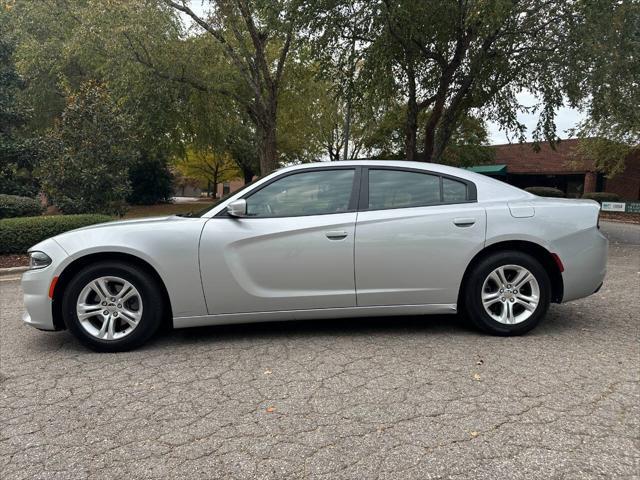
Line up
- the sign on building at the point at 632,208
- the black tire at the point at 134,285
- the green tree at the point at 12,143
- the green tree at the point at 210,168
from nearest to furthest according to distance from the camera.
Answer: the black tire at the point at 134,285, the green tree at the point at 12,143, the sign on building at the point at 632,208, the green tree at the point at 210,168

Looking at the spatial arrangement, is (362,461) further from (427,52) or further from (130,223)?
(427,52)

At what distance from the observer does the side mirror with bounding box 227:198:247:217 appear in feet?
12.9

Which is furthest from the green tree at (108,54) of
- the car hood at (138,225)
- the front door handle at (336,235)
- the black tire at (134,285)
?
the front door handle at (336,235)

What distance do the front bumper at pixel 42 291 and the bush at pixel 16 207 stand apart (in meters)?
9.05

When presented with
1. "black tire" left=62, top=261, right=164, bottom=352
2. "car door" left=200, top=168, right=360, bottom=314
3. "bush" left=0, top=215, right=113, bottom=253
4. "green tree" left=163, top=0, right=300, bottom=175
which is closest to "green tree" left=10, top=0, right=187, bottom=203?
"green tree" left=163, top=0, right=300, bottom=175

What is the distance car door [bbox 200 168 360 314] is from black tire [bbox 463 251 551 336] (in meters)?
1.06

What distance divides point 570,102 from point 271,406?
546 inches

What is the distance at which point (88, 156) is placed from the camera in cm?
1091

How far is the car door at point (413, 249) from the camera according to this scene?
404cm

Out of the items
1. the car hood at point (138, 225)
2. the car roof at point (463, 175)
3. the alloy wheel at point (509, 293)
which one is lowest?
the alloy wheel at point (509, 293)

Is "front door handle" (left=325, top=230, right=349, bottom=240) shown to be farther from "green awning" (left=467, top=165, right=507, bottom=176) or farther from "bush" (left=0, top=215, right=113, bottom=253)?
"green awning" (left=467, top=165, right=507, bottom=176)

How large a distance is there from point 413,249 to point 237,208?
1.55m

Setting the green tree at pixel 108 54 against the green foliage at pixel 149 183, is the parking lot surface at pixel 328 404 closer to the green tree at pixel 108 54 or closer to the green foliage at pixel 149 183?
the green tree at pixel 108 54

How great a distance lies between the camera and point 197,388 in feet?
10.5
